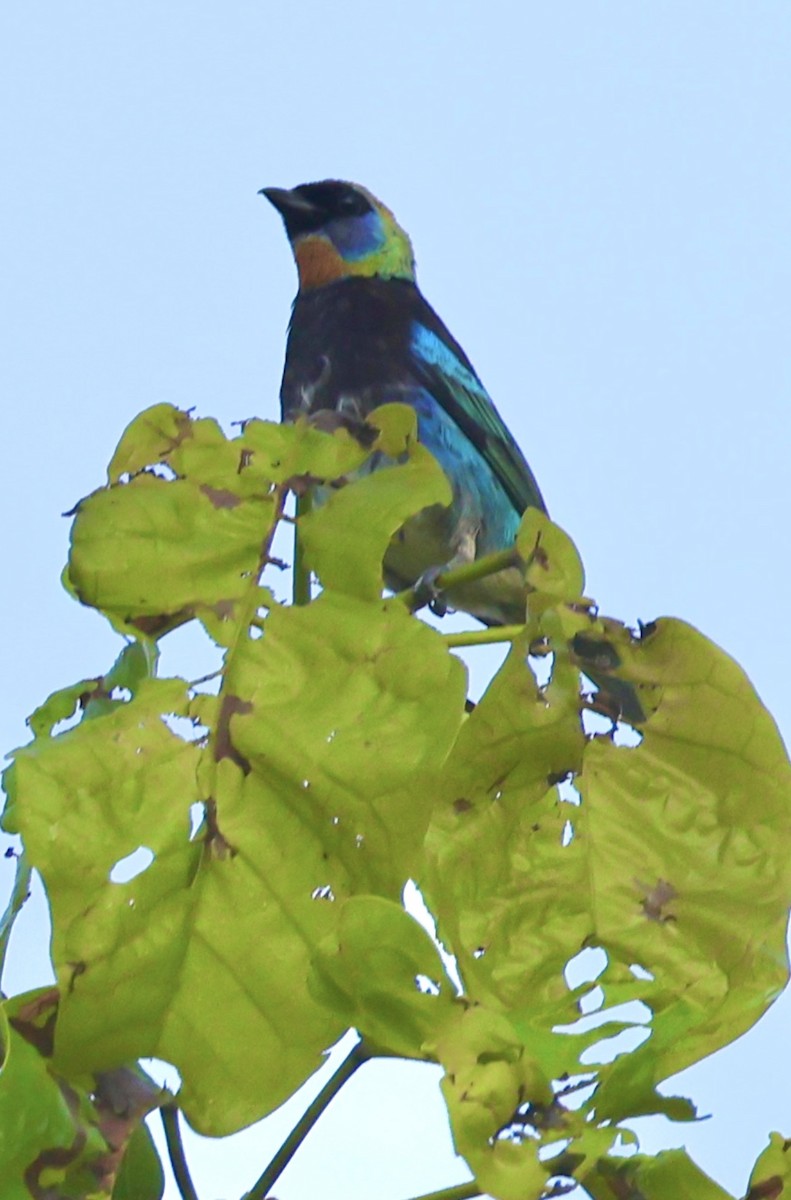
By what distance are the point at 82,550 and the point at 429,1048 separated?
60 cm

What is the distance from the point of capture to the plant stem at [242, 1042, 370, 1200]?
104 centimetres

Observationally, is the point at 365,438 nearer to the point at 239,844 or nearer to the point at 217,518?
the point at 217,518

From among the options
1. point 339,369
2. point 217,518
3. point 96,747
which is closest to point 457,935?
point 96,747

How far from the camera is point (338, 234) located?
17.8ft

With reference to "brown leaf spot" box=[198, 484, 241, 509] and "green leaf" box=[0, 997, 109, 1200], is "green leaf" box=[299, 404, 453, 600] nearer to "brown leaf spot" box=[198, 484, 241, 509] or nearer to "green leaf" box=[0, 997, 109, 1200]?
"brown leaf spot" box=[198, 484, 241, 509]

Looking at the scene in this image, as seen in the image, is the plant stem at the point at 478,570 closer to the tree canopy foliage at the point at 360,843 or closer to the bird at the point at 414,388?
the tree canopy foliage at the point at 360,843

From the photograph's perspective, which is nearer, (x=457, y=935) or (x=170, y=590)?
(x=457, y=935)

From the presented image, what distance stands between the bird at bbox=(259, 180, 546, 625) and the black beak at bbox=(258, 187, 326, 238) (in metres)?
0.05

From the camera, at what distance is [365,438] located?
157 centimetres

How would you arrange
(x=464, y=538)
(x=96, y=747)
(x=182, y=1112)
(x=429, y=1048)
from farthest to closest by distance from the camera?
(x=464, y=538), (x=96, y=747), (x=182, y=1112), (x=429, y=1048)

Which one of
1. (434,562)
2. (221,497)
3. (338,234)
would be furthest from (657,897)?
(338,234)

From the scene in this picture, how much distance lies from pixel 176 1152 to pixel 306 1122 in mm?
89

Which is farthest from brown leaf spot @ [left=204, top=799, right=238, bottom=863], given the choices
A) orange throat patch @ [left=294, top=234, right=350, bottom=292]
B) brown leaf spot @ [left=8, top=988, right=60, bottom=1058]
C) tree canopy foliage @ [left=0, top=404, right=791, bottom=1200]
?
orange throat patch @ [left=294, top=234, right=350, bottom=292]

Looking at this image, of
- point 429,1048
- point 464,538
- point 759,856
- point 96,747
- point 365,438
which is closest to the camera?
point 429,1048
